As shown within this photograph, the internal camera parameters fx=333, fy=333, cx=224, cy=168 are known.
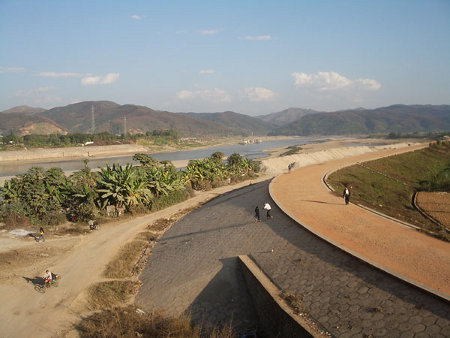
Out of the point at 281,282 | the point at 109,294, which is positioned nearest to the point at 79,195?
the point at 109,294

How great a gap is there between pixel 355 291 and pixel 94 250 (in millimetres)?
11365

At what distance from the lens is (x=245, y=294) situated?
10180 mm

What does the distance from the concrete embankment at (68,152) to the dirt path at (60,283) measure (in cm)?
5590

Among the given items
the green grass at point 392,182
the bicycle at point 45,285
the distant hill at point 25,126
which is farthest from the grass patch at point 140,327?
the distant hill at point 25,126

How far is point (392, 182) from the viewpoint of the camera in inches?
1089

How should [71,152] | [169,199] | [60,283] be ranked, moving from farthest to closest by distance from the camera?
[71,152]
[169,199]
[60,283]

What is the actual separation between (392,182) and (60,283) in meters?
25.5

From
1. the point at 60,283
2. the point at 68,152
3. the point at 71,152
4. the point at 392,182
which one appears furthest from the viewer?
the point at 71,152

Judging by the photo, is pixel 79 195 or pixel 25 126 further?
pixel 25 126

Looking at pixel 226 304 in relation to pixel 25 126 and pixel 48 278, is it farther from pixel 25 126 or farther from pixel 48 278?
pixel 25 126

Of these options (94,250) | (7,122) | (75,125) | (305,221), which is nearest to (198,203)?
(94,250)

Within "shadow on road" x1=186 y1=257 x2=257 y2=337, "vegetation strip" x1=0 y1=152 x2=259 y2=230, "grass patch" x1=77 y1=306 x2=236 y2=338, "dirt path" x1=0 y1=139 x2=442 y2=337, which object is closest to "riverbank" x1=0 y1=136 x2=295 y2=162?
"vegetation strip" x1=0 y1=152 x2=259 y2=230

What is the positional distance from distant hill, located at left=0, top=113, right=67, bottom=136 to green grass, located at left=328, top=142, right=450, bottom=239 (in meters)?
125

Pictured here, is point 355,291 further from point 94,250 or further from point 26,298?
point 94,250
